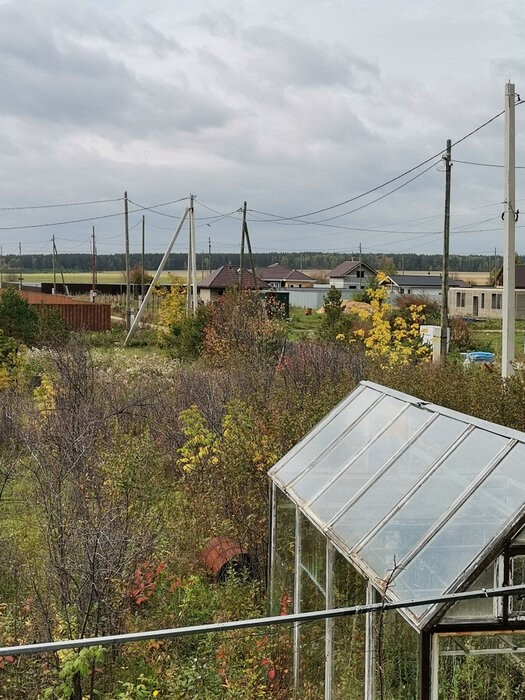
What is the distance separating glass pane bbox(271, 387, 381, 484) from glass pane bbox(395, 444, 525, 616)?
278cm

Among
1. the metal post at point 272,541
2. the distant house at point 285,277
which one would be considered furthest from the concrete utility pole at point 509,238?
the distant house at point 285,277

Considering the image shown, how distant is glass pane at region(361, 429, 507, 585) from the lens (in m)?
5.04

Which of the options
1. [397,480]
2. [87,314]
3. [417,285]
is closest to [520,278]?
[417,285]

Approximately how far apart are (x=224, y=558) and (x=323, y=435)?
7.68 feet

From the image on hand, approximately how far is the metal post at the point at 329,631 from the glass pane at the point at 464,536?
118 centimetres

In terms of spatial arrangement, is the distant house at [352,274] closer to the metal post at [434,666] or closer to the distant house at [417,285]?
the distant house at [417,285]

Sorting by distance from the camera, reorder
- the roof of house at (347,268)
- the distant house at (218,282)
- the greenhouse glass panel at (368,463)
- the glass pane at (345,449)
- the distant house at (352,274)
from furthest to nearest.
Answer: the roof of house at (347,268) < the distant house at (352,274) < the distant house at (218,282) < the glass pane at (345,449) < the greenhouse glass panel at (368,463)

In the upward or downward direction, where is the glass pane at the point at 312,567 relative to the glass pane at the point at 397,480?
downward

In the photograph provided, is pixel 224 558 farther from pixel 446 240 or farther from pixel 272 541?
pixel 446 240

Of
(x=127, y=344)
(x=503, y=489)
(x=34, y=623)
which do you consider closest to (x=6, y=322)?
(x=127, y=344)

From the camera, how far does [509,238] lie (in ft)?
46.6

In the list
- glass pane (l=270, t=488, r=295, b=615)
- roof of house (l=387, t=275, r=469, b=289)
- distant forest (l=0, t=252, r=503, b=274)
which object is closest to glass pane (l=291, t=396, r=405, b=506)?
glass pane (l=270, t=488, r=295, b=615)

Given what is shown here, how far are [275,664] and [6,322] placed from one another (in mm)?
22237

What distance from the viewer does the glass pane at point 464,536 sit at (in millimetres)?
4512
